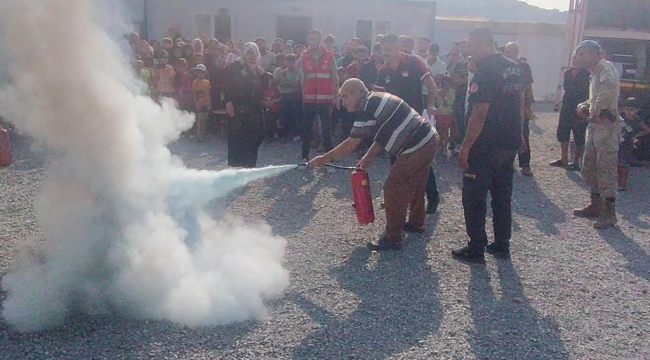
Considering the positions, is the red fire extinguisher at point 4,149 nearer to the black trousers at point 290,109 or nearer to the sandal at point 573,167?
the black trousers at point 290,109

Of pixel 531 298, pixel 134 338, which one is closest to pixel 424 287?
pixel 531 298

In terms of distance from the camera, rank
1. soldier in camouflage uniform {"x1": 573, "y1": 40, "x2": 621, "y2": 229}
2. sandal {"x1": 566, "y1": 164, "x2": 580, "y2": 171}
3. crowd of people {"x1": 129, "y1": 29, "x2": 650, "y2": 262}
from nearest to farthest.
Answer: crowd of people {"x1": 129, "y1": 29, "x2": 650, "y2": 262} < soldier in camouflage uniform {"x1": 573, "y1": 40, "x2": 621, "y2": 229} < sandal {"x1": 566, "y1": 164, "x2": 580, "y2": 171}

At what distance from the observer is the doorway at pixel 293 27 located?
1725 centimetres

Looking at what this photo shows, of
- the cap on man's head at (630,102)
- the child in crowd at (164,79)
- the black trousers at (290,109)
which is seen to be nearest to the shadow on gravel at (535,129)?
the cap on man's head at (630,102)

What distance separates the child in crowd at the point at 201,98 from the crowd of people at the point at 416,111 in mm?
19

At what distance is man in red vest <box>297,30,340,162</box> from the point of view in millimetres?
9008

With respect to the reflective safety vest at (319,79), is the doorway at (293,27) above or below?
above

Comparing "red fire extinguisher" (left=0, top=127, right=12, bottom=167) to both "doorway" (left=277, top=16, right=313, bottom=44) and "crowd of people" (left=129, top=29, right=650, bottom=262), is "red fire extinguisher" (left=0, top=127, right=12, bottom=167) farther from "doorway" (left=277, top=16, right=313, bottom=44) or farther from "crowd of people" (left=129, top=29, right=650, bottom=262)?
"doorway" (left=277, top=16, right=313, bottom=44)

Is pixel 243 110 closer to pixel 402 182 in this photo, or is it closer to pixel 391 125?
pixel 391 125

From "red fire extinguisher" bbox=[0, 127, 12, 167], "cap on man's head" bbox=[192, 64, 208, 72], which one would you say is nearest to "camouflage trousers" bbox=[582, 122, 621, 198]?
"red fire extinguisher" bbox=[0, 127, 12, 167]

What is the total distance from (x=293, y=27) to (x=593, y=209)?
1189cm

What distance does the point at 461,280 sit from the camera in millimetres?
5180

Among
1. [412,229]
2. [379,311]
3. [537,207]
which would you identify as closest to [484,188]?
[412,229]

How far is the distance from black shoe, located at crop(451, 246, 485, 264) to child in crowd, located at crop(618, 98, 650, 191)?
4.24 meters
